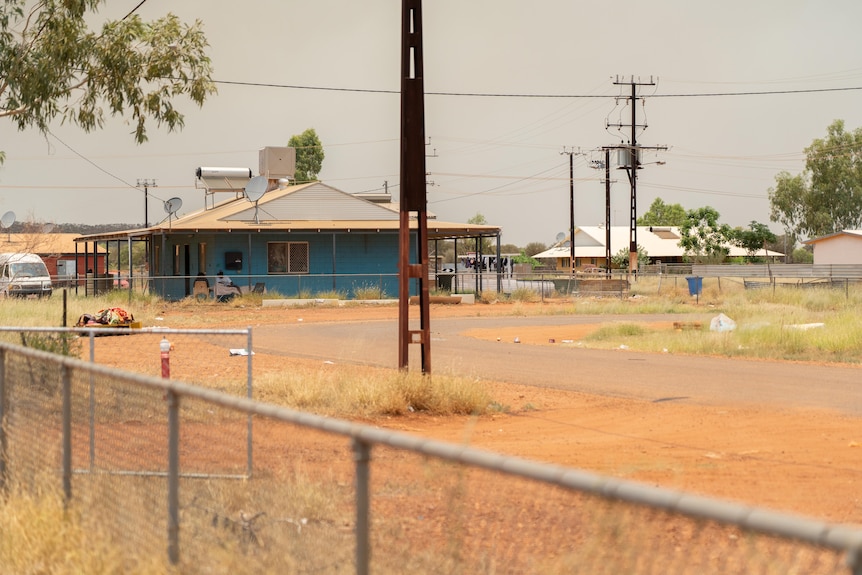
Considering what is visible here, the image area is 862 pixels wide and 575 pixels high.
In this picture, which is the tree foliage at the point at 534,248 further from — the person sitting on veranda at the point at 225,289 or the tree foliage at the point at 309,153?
the person sitting on veranda at the point at 225,289

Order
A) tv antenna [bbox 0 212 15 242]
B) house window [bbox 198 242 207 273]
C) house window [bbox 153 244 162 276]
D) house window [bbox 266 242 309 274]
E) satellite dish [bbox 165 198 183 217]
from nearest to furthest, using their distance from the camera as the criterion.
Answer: tv antenna [bbox 0 212 15 242] < house window [bbox 266 242 309 274] < house window [bbox 198 242 207 273] < satellite dish [bbox 165 198 183 217] < house window [bbox 153 244 162 276]

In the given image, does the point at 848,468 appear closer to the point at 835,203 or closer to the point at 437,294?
the point at 437,294

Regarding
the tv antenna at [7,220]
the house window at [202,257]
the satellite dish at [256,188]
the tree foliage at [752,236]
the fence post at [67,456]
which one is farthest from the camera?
the tree foliage at [752,236]

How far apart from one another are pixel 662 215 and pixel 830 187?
47.7 m

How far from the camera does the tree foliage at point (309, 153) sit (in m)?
97.4

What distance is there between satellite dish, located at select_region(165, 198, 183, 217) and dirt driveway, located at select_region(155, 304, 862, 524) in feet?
75.2

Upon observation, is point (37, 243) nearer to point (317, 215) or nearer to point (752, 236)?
point (317, 215)

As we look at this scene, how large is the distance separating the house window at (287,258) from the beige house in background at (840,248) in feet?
153

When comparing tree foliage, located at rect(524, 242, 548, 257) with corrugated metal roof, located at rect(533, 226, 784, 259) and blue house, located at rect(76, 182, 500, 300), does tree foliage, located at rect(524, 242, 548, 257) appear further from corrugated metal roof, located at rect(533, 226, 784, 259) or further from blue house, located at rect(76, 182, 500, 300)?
blue house, located at rect(76, 182, 500, 300)

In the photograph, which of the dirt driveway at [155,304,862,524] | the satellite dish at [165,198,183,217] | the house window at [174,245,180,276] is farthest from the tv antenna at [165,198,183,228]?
the dirt driveway at [155,304,862,524]

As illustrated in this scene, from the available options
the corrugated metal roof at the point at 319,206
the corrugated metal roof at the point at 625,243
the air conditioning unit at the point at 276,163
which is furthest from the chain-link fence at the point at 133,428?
the corrugated metal roof at the point at 625,243

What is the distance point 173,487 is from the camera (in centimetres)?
569

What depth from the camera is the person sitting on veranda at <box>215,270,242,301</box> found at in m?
43.9

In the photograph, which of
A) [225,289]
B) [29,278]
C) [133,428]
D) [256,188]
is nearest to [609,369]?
[133,428]
